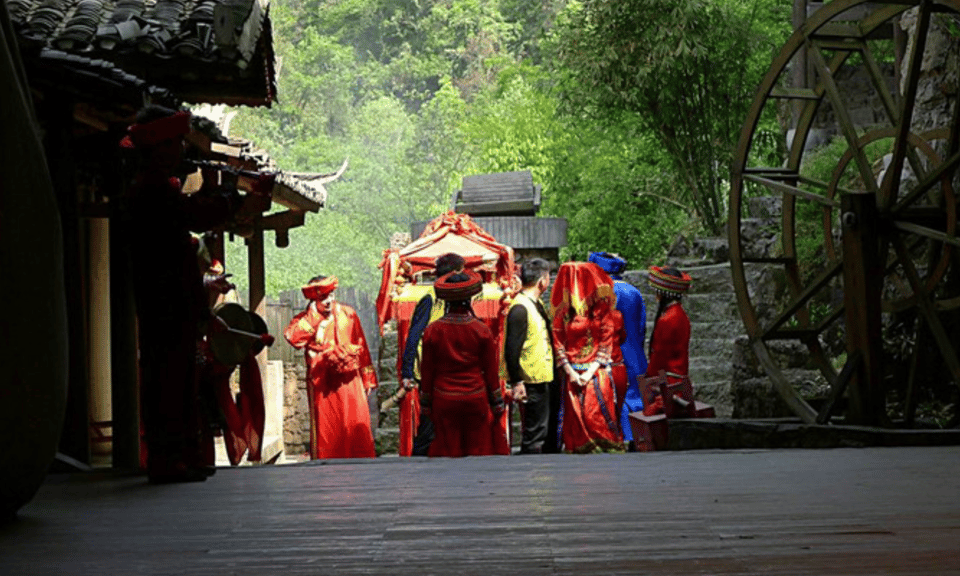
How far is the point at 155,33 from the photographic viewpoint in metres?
9.65

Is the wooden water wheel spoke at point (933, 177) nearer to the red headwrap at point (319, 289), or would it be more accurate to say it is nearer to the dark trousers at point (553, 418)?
the dark trousers at point (553, 418)

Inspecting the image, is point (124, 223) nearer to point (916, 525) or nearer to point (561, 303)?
point (916, 525)

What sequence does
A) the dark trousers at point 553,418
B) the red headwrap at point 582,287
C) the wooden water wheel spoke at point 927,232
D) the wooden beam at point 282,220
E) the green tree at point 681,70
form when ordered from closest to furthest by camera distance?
1. the wooden water wheel spoke at point 927,232
2. the red headwrap at point 582,287
3. the dark trousers at point 553,418
4. the wooden beam at point 282,220
5. the green tree at point 681,70

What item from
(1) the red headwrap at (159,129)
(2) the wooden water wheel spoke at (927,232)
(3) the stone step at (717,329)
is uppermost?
(1) the red headwrap at (159,129)

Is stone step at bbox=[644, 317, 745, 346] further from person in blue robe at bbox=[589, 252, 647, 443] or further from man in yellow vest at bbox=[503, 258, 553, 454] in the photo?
man in yellow vest at bbox=[503, 258, 553, 454]

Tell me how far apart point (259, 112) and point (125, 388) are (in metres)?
51.6

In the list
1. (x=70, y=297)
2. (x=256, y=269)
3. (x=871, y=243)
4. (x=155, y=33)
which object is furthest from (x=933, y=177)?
(x=256, y=269)

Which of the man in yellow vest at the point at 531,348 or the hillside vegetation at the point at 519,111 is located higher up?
the hillside vegetation at the point at 519,111

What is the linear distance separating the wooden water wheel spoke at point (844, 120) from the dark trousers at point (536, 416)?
309 cm

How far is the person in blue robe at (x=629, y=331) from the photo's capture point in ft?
42.9

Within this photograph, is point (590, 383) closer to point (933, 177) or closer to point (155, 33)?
point (933, 177)

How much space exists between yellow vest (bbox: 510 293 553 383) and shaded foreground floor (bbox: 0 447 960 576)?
521 centimetres

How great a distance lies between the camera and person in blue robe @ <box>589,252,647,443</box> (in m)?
13.1

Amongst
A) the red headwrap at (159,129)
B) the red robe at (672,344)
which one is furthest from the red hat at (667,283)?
the red headwrap at (159,129)
